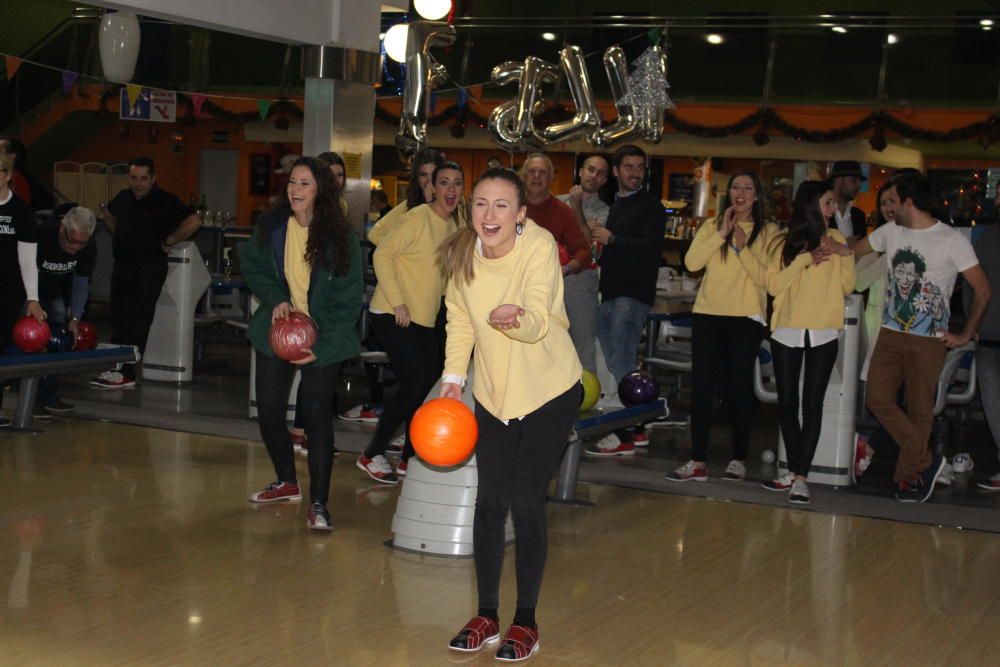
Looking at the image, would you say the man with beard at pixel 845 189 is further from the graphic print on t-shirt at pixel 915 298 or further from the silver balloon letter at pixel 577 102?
the graphic print on t-shirt at pixel 915 298

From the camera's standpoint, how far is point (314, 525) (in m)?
5.50

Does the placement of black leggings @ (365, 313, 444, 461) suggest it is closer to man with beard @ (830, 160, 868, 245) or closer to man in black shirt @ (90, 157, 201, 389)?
man with beard @ (830, 160, 868, 245)

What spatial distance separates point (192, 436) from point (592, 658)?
13.2 feet

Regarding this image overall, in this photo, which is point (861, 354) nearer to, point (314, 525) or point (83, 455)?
point (314, 525)

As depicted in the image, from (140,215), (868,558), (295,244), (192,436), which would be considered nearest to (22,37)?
(140,215)

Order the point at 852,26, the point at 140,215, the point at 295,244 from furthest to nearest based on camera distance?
the point at 852,26 → the point at 140,215 → the point at 295,244

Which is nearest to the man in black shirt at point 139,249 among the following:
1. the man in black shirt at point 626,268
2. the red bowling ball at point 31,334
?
the red bowling ball at point 31,334

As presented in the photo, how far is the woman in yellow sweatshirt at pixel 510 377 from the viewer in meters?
3.92

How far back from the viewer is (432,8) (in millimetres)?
9070

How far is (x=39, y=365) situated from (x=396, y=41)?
11.3 feet

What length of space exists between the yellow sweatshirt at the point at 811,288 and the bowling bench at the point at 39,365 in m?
3.70

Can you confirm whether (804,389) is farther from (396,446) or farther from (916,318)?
(396,446)

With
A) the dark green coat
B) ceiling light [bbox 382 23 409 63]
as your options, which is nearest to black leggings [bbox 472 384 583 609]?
the dark green coat

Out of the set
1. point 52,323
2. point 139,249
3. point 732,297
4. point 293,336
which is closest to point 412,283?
point 293,336
